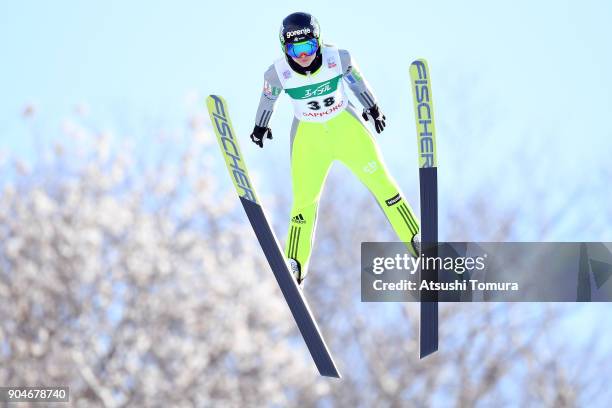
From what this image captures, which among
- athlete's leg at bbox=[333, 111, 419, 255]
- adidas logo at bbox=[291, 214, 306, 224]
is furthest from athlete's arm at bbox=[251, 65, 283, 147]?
adidas logo at bbox=[291, 214, 306, 224]

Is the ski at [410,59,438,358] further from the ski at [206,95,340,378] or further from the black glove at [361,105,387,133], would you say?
the ski at [206,95,340,378]

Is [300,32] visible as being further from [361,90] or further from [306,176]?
[306,176]

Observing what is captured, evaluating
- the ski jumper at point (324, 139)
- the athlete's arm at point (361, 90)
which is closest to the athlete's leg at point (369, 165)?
the ski jumper at point (324, 139)

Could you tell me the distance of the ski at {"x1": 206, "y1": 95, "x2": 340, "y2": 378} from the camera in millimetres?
8938

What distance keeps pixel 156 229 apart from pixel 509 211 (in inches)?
328

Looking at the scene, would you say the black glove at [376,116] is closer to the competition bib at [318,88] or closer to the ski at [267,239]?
the competition bib at [318,88]

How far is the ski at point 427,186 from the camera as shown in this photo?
8.80m

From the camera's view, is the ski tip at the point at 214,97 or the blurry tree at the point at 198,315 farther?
the blurry tree at the point at 198,315

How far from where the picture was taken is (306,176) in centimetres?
891

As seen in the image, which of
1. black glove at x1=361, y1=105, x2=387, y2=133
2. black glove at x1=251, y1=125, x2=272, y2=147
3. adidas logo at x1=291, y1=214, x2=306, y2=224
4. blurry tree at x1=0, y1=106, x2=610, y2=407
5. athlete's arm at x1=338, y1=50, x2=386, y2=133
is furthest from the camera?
blurry tree at x1=0, y1=106, x2=610, y2=407

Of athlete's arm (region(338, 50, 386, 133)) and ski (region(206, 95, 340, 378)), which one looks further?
ski (region(206, 95, 340, 378))

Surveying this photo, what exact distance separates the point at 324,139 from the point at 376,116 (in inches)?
17.5

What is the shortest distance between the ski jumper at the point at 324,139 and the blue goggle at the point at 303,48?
0.17 metres

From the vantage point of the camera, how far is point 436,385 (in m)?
25.1
